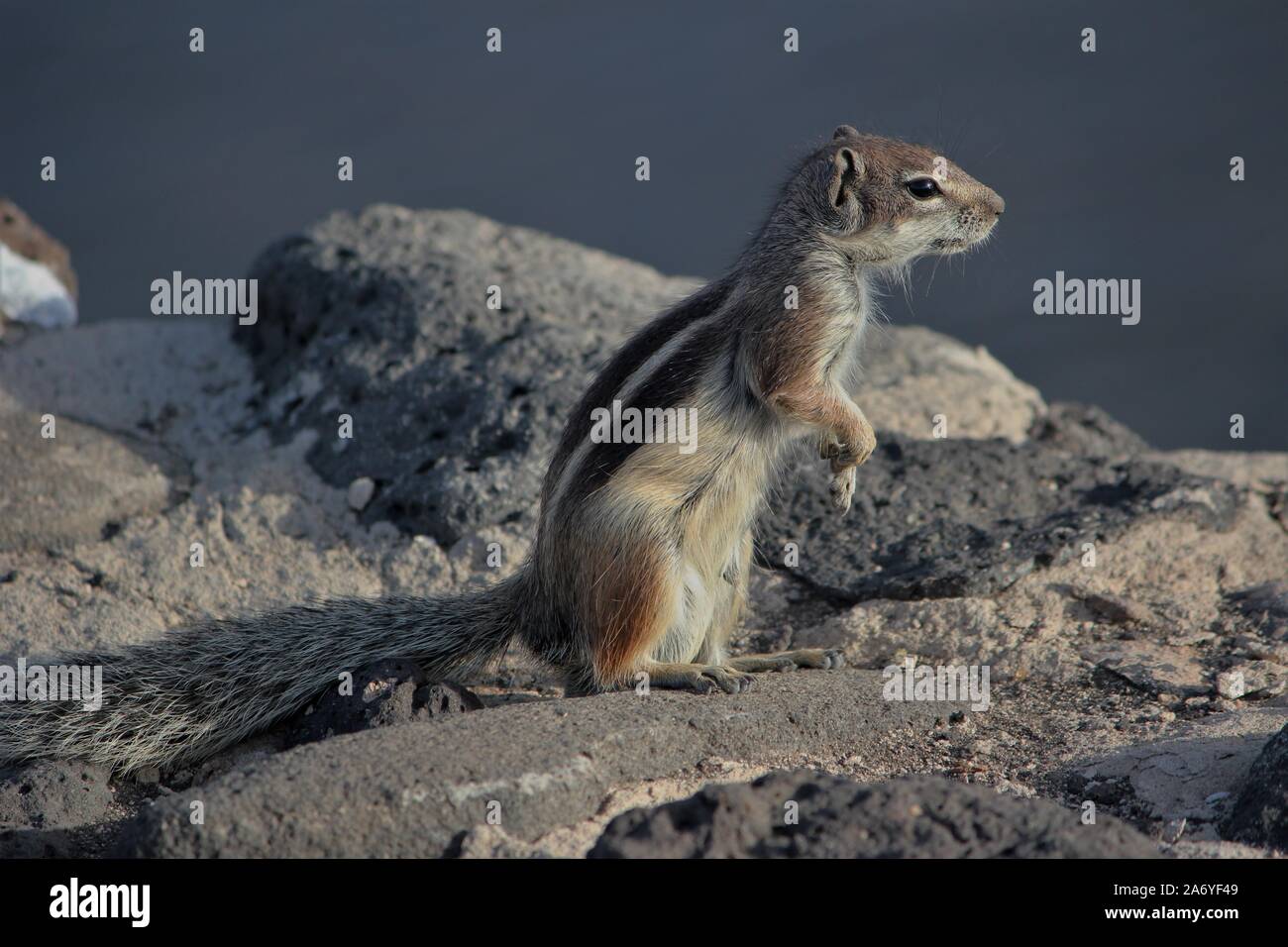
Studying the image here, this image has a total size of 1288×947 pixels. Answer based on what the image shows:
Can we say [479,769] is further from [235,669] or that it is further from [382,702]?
[235,669]

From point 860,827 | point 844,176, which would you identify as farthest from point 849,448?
point 860,827

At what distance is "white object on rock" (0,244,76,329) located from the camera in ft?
27.5

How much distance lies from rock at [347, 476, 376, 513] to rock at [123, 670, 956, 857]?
231 centimetres

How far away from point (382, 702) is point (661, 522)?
113 cm

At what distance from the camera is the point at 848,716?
4.42 m

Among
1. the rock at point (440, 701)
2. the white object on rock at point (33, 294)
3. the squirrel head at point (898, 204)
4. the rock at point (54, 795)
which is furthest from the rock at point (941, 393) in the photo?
the white object on rock at point (33, 294)

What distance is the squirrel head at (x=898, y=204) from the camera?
4.83 meters

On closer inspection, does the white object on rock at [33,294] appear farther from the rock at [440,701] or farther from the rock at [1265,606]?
the rock at [1265,606]

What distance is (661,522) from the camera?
183 inches

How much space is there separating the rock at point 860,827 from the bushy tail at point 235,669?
192 cm

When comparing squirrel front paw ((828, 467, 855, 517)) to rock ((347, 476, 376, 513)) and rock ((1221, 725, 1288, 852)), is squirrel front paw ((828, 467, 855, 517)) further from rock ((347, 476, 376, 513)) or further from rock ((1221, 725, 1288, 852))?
rock ((347, 476, 376, 513))

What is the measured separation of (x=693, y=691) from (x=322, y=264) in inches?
162
